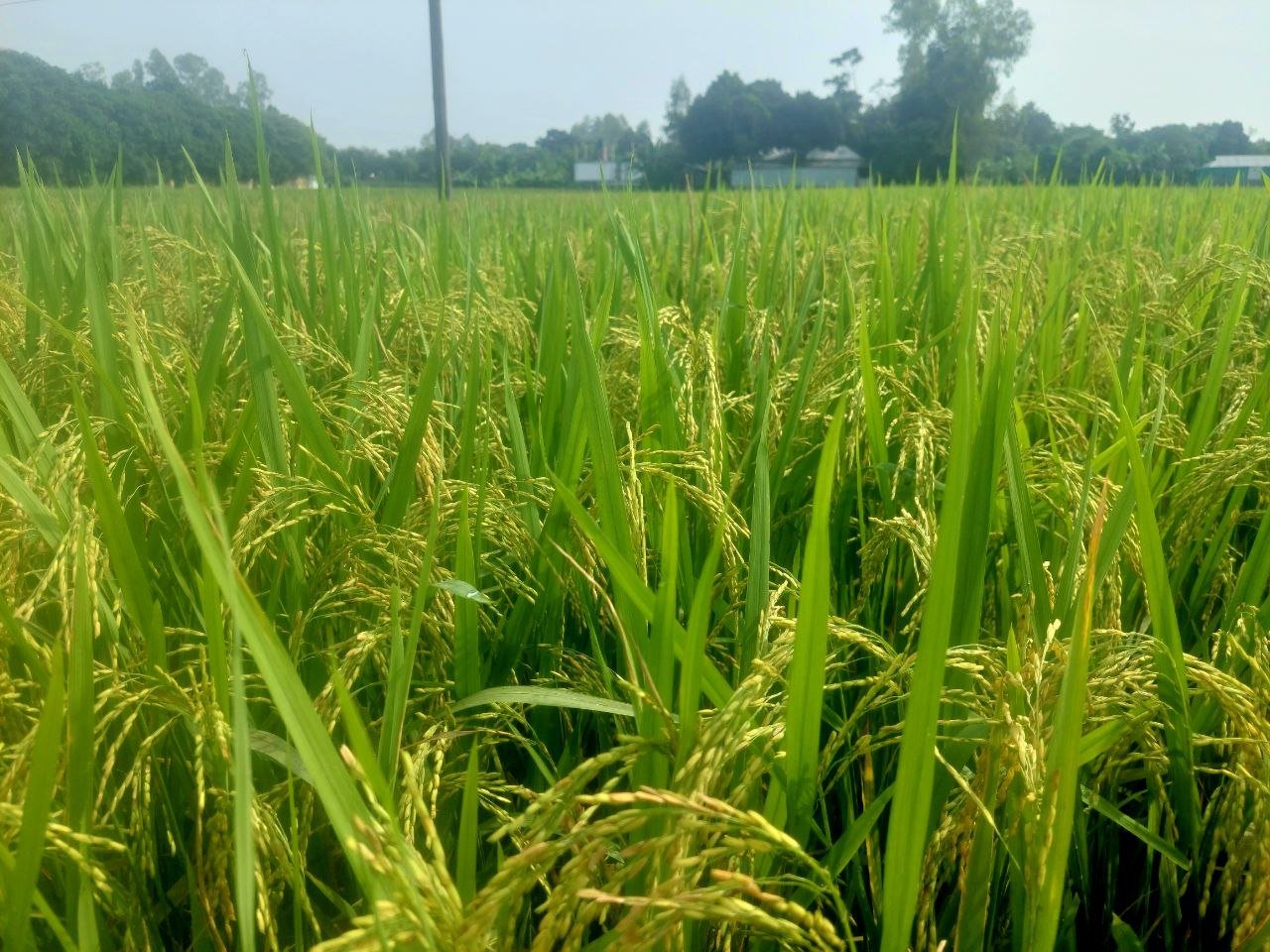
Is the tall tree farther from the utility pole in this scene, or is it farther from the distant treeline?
the utility pole

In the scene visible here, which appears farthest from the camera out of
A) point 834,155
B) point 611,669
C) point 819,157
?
point 834,155

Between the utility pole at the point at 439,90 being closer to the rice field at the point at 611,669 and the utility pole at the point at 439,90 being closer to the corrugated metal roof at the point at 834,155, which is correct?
the corrugated metal roof at the point at 834,155

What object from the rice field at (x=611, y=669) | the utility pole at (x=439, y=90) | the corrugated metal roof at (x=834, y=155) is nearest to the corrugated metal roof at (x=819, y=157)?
the corrugated metal roof at (x=834, y=155)

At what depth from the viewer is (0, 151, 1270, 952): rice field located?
0.43 metres

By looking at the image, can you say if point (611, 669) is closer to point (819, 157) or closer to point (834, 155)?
point (819, 157)

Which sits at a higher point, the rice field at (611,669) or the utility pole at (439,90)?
the utility pole at (439,90)

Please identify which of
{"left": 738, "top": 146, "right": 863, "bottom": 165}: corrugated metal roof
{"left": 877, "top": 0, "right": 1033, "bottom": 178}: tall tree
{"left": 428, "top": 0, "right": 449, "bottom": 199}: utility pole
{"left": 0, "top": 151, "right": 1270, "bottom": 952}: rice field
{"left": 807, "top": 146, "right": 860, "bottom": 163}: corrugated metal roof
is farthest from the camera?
{"left": 877, "top": 0, "right": 1033, "bottom": 178}: tall tree

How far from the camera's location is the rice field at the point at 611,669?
0.43 metres

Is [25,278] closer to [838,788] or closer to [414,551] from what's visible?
[414,551]

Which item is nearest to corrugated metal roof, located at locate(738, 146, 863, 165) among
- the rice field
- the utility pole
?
the utility pole

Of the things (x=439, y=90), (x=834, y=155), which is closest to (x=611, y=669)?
(x=439, y=90)

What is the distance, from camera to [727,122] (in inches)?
338

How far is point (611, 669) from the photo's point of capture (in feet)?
2.46

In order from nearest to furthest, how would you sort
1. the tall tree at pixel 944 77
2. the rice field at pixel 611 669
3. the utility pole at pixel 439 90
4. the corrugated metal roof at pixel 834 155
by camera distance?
the rice field at pixel 611 669, the utility pole at pixel 439 90, the corrugated metal roof at pixel 834 155, the tall tree at pixel 944 77
